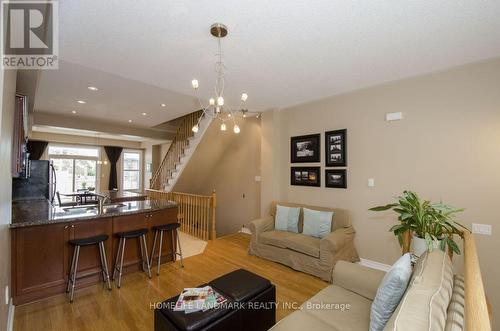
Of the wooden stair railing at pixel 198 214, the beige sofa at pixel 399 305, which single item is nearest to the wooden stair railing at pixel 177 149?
the wooden stair railing at pixel 198 214

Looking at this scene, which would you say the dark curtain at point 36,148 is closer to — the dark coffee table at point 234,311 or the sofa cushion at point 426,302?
the dark coffee table at point 234,311

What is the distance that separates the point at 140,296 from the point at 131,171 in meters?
8.43

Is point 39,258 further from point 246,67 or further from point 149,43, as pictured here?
point 246,67

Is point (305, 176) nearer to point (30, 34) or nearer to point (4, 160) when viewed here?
point (4, 160)

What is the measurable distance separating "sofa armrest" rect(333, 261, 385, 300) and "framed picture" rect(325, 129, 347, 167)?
2.09 m

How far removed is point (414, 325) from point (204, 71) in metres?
3.07

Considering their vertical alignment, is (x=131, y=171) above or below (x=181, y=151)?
below

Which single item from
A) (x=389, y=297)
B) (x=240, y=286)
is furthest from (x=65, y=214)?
(x=389, y=297)

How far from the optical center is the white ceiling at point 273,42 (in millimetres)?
1839

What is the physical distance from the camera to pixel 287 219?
4.02 meters

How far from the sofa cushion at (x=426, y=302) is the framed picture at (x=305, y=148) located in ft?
9.37

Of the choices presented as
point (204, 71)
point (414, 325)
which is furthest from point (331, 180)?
point (414, 325)

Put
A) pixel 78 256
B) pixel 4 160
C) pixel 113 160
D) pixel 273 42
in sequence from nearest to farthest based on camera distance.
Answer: pixel 4 160, pixel 273 42, pixel 78 256, pixel 113 160

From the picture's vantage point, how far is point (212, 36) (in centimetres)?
221
